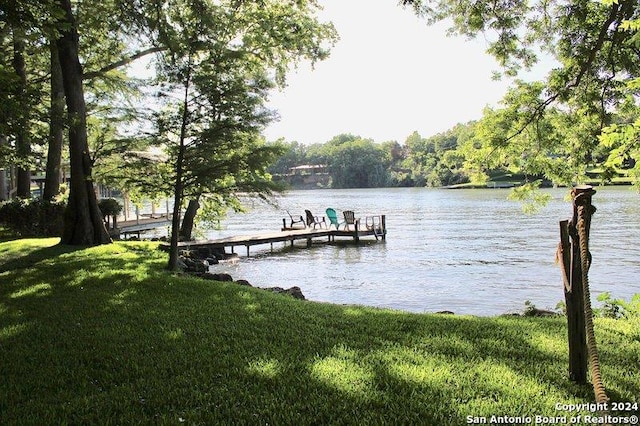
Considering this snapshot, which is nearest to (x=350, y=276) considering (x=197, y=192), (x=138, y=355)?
(x=197, y=192)

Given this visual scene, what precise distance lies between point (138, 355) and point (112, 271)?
5.81m

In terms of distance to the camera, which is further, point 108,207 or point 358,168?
point 358,168

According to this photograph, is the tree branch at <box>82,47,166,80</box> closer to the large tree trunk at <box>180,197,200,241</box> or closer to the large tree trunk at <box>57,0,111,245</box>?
the large tree trunk at <box>57,0,111,245</box>

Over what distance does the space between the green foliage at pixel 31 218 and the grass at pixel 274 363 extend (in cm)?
1211

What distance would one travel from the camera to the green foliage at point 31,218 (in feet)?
60.2

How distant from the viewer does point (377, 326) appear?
19.6 feet

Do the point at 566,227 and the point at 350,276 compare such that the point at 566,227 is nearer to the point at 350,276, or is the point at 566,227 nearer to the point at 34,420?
the point at 34,420

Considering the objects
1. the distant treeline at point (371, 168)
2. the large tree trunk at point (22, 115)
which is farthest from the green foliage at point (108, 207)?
the distant treeline at point (371, 168)

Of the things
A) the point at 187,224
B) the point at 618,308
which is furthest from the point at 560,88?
the point at 187,224

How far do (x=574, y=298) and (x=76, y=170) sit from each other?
13338mm

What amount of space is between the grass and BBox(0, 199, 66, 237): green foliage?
12.1 m

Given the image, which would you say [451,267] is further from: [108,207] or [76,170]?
[108,207]

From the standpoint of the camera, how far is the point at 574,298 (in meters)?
3.97

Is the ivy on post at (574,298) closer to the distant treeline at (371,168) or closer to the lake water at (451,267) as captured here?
the lake water at (451,267)
